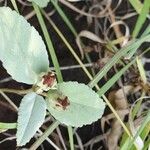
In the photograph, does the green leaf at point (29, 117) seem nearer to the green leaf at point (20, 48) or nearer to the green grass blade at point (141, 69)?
the green leaf at point (20, 48)

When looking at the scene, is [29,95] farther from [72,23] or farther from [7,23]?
[72,23]

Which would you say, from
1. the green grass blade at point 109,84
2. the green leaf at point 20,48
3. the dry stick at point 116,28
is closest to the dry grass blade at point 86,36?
the dry stick at point 116,28

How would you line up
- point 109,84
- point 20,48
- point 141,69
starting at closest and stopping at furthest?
point 20,48
point 109,84
point 141,69

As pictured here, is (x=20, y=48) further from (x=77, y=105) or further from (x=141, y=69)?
(x=141, y=69)

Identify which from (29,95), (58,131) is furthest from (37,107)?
(58,131)

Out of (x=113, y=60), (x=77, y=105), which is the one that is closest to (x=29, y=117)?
(x=77, y=105)
